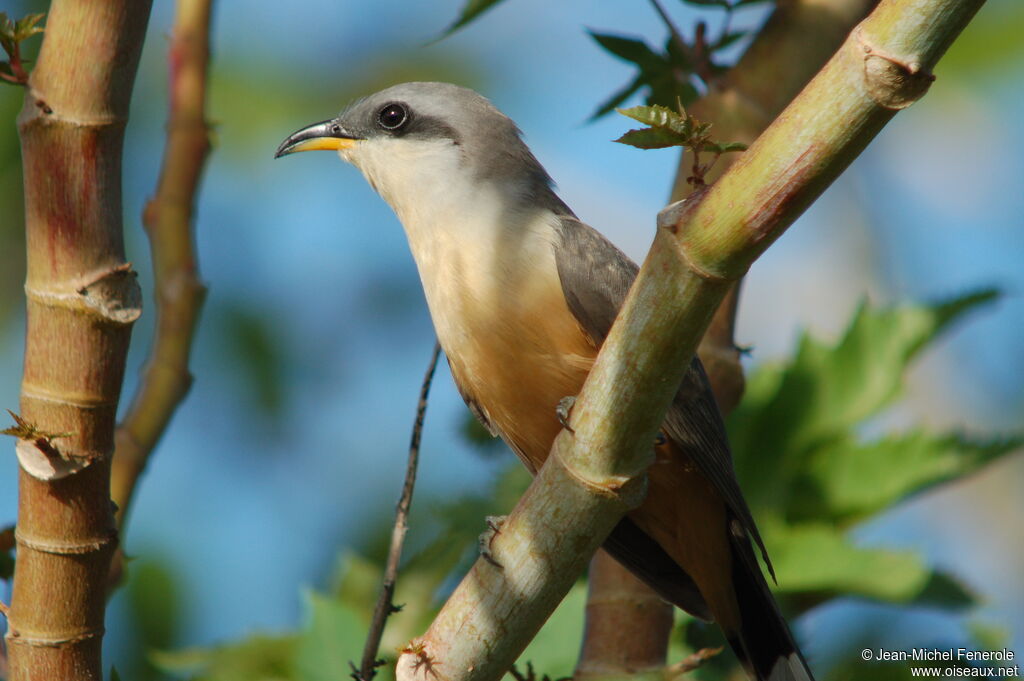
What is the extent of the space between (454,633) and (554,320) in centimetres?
150

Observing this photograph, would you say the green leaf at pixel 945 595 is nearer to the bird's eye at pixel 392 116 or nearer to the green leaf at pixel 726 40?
the green leaf at pixel 726 40

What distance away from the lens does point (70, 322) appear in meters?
2.44

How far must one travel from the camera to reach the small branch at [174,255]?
323 centimetres

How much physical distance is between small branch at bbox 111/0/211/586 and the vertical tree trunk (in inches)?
24.3

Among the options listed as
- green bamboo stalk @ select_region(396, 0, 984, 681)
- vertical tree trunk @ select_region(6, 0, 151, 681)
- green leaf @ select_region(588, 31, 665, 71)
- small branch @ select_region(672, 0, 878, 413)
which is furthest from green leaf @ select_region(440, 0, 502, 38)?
green bamboo stalk @ select_region(396, 0, 984, 681)

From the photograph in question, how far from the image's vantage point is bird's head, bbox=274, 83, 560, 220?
4.34 meters

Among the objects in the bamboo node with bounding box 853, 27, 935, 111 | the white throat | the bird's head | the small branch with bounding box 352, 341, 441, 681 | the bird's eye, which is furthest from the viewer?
the bird's eye

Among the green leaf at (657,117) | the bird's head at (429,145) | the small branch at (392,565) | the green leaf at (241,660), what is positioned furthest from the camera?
the bird's head at (429,145)

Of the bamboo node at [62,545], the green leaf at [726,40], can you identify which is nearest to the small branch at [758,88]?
the green leaf at [726,40]

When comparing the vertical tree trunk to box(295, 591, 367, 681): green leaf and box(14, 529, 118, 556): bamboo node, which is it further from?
box(295, 591, 367, 681): green leaf

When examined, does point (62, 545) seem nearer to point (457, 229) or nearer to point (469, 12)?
point (457, 229)

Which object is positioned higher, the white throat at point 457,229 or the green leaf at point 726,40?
the green leaf at point 726,40

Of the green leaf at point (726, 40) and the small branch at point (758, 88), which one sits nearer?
the small branch at point (758, 88)

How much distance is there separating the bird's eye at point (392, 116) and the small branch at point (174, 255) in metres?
1.03
